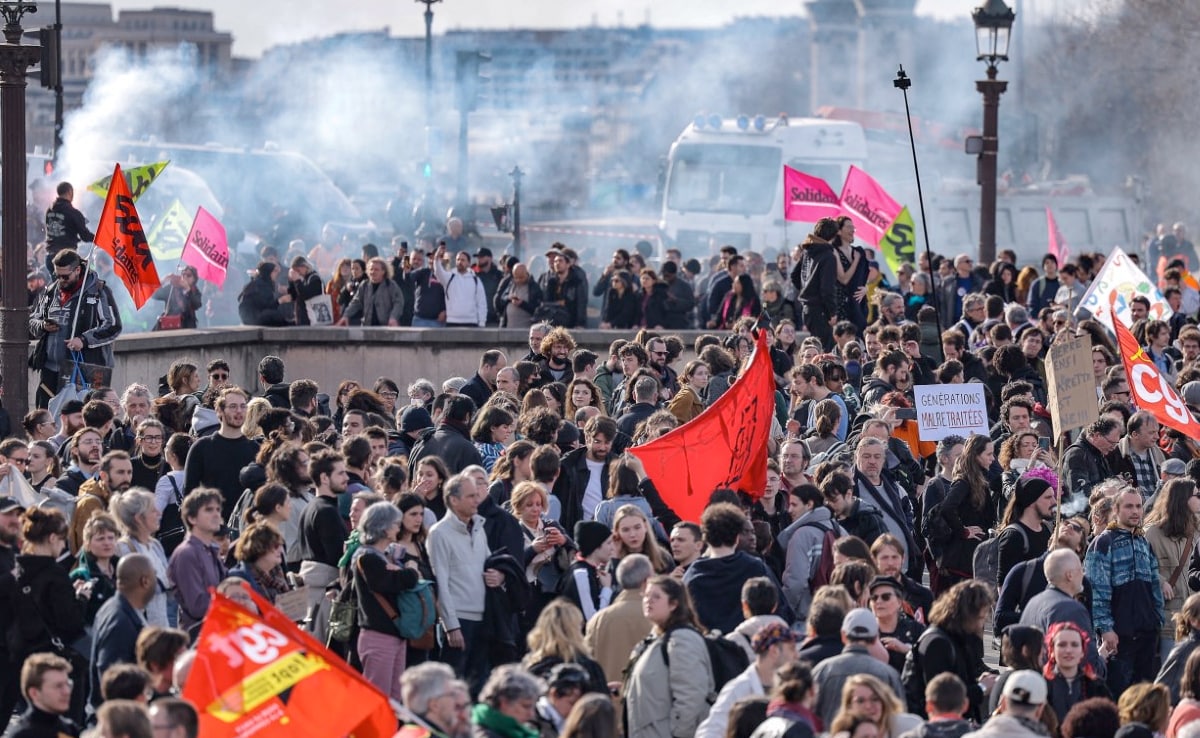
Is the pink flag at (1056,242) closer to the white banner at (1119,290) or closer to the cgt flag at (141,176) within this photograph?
the white banner at (1119,290)

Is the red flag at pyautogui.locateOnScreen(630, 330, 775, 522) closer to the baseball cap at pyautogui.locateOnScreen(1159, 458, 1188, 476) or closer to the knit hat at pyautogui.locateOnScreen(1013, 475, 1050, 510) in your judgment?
the knit hat at pyautogui.locateOnScreen(1013, 475, 1050, 510)

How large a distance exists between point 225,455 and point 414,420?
1.76 m

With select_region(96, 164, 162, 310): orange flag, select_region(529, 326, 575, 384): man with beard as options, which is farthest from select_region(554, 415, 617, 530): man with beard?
select_region(96, 164, 162, 310): orange flag

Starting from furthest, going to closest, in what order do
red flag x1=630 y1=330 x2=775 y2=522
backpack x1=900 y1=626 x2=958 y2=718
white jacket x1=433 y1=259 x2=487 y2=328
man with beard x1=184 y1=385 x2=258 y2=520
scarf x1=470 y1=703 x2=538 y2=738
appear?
white jacket x1=433 y1=259 x2=487 y2=328, red flag x1=630 y1=330 x2=775 y2=522, man with beard x1=184 y1=385 x2=258 y2=520, backpack x1=900 y1=626 x2=958 y2=718, scarf x1=470 y1=703 x2=538 y2=738

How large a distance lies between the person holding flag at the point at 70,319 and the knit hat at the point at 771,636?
8.37 meters

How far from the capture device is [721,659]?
9.20 metres

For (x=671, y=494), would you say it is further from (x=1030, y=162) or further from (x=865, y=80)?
(x=865, y=80)

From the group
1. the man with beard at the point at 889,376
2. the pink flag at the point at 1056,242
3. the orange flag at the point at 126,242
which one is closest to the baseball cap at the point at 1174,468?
the man with beard at the point at 889,376

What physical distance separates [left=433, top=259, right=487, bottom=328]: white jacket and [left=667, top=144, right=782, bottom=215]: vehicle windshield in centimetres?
1076

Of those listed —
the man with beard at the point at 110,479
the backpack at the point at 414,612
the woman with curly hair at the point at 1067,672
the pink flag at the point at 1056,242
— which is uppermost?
the pink flag at the point at 1056,242

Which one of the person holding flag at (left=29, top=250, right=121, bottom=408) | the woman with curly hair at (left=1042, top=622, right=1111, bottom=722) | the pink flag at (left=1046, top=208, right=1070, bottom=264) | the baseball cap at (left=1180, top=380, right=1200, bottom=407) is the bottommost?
the woman with curly hair at (left=1042, top=622, right=1111, bottom=722)

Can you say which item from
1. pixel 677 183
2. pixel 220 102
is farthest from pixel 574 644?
pixel 220 102

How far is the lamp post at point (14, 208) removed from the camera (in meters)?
14.6

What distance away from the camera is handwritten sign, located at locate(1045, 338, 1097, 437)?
13.9 meters
